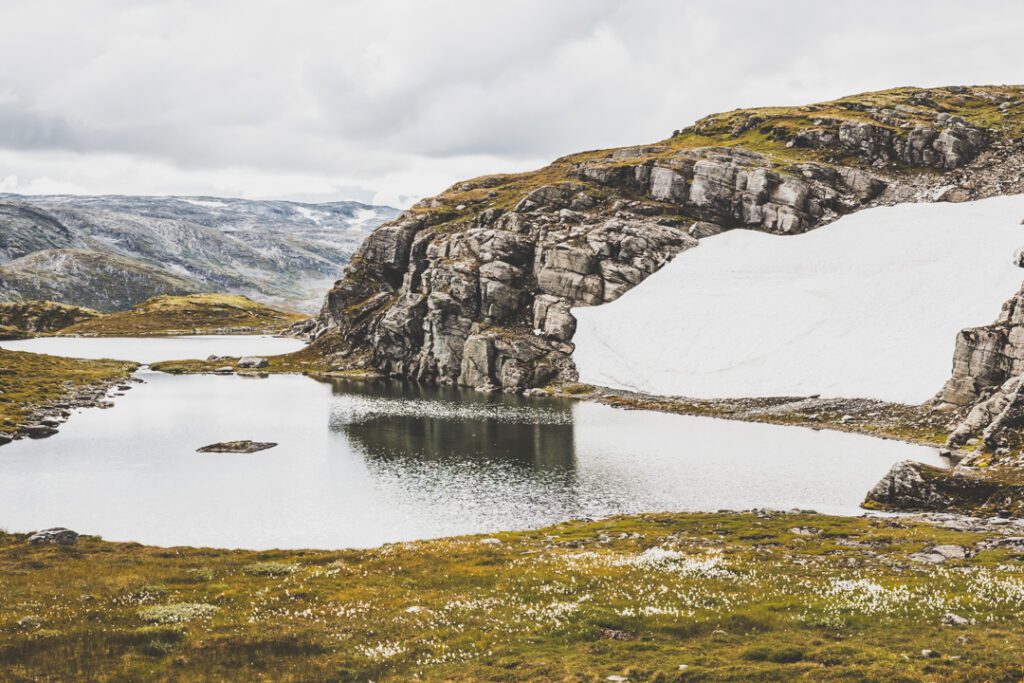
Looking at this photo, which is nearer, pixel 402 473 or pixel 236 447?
pixel 402 473

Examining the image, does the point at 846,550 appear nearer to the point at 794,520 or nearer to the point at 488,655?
the point at 794,520

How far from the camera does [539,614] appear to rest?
2075 centimetres

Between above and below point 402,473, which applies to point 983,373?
above

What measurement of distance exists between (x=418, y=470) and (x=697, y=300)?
272 ft

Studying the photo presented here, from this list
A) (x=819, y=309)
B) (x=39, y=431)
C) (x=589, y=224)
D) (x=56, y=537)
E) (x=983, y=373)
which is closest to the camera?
(x=56, y=537)

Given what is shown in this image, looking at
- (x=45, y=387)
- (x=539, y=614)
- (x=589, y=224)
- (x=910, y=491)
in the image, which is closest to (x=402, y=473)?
(x=539, y=614)

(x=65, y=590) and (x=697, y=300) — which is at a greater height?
(x=697, y=300)

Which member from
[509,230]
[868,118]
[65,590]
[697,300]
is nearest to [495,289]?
[509,230]

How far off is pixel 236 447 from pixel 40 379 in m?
82.5

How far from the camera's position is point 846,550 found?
1179 inches

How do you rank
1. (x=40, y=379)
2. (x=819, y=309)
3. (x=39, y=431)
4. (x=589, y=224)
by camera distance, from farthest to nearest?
(x=589, y=224)
(x=40, y=379)
(x=819, y=309)
(x=39, y=431)

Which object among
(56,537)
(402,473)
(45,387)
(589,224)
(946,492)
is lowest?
(402,473)

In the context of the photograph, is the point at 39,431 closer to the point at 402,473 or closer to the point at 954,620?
the point at 402,473

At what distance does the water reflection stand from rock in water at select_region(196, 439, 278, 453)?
11.1m
